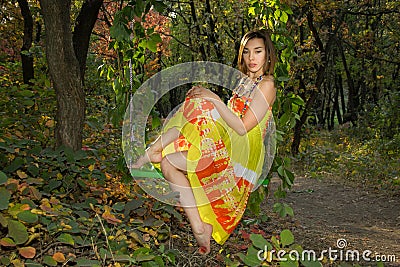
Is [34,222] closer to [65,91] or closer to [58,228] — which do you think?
[58,228]

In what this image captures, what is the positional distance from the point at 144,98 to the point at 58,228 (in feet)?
2.76

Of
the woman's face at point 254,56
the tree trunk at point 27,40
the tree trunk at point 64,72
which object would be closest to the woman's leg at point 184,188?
the woman's face at point 254,56

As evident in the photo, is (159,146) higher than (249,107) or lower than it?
lower

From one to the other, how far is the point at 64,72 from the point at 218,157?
1.35 meters

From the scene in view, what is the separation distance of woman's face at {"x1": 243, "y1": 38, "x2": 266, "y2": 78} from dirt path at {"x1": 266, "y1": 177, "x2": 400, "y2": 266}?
77.5 inches

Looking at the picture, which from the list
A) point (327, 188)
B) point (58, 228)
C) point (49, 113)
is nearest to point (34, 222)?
point (58, 228)

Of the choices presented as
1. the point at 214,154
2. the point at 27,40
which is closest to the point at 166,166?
the point at 214,154

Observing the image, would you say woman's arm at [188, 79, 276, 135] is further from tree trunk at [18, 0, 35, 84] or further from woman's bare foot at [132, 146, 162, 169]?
tree trunk at [18, 0, 35, 84]

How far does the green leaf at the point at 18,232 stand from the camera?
219cm

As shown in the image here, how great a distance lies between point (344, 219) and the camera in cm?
599

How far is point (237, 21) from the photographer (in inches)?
405

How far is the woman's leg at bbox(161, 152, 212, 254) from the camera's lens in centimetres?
229

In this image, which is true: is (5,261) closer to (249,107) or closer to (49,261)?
(49,261)

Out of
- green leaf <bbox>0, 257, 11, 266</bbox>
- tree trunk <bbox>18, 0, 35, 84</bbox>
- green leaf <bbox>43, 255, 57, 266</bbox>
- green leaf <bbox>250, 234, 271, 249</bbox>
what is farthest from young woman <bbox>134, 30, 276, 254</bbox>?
tree trunk <bbox>18, 0, 35, 84</bbox>
